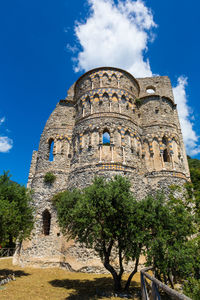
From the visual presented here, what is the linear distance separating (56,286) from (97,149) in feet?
38.8

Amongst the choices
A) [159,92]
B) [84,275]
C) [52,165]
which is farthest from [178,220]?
[159,92]

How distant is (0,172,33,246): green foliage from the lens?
13148mm

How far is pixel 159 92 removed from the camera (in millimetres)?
28766

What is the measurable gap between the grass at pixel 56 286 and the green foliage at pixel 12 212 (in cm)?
296

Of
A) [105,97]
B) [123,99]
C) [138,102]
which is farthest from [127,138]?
[138,102]

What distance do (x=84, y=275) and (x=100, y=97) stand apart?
57.1 ft

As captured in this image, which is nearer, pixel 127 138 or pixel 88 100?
pixel 127 138

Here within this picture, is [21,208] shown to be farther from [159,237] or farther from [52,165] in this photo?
[159,237]

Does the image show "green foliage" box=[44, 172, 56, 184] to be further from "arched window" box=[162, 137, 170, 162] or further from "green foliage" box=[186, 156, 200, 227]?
"green foliage" box=[186, 156, 200, 227]

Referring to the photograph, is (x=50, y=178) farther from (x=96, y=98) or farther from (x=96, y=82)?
(x=96, y=82)

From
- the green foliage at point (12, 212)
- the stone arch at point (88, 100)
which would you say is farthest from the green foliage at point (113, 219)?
the stone arch at point (88, 100)

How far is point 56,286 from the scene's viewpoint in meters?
12.6

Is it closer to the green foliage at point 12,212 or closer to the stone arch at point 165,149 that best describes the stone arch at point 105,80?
the stone arch at point 165,149

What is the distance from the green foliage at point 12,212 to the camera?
13.1 metres
